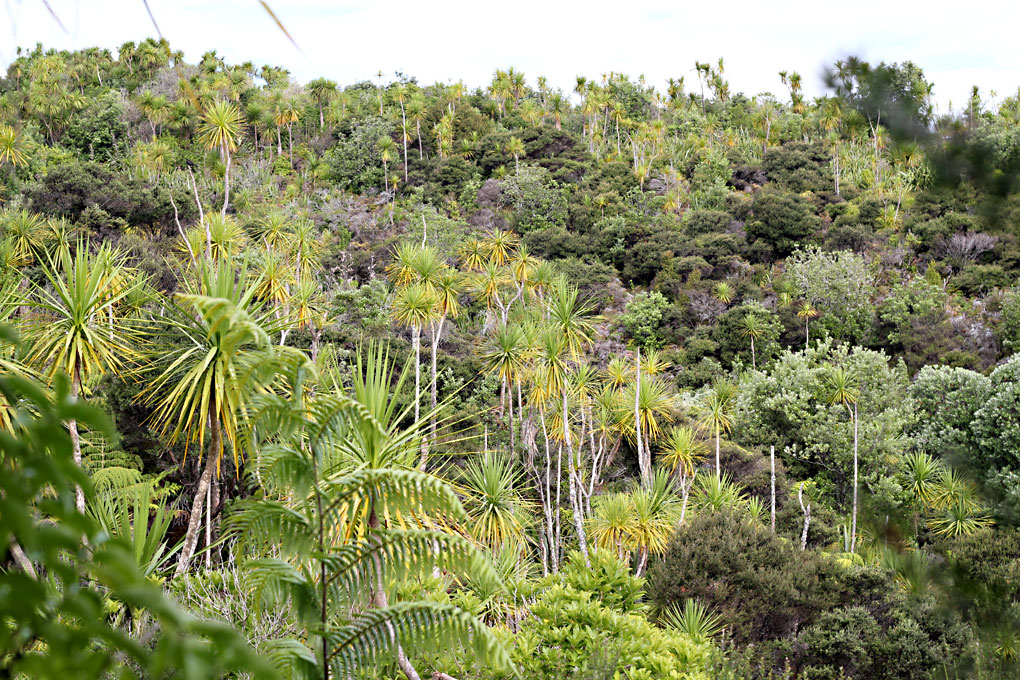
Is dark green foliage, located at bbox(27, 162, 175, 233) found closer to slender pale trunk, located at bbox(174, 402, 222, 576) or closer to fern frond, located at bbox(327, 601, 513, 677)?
slender pale trunk, located at bbox(174, 402, 222, 576)

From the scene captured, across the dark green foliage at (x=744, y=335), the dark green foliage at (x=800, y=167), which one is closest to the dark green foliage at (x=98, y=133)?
the dark green foliage at (x=744, y=335)

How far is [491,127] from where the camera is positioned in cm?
4456

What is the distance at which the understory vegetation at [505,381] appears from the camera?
9.64 ft

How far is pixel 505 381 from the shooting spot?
14.8 m

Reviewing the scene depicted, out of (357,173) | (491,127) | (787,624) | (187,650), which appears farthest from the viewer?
(491,127)

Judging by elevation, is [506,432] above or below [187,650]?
below

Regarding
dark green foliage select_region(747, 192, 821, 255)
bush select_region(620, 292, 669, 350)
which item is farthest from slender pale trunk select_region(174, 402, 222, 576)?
dark green foliage select_region(747, 192, 821, 255)

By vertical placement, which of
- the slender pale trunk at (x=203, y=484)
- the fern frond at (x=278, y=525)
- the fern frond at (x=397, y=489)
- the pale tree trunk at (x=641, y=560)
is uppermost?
the fern frond at (x=397, y=489)

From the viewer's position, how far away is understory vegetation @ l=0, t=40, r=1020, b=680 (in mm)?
2939

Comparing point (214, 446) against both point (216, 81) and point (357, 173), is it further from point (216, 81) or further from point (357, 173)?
point (216, 81)

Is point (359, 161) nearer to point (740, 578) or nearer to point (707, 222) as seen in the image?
point (707, 222)

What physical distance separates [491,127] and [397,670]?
42.5m

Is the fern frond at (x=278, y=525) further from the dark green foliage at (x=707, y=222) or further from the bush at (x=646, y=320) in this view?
the dark green foliage at (x=707, y=222)

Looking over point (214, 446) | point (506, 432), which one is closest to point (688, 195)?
point (506, 432)
